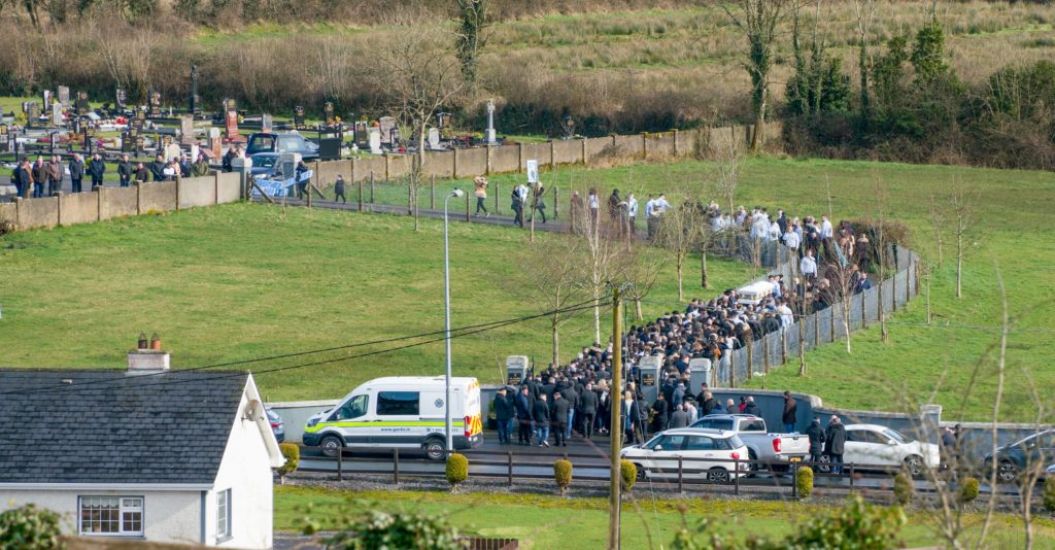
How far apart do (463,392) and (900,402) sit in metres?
21.6

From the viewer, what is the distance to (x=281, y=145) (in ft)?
234

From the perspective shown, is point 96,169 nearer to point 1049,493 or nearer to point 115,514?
point 115,514

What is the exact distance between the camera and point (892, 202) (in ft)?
227

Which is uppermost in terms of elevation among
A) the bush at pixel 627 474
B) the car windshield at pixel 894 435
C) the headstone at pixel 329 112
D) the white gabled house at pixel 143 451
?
the headstone at pixel 329 112

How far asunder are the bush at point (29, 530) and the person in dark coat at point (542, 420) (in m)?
23.2

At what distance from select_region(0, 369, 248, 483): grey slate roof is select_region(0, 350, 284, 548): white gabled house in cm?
2

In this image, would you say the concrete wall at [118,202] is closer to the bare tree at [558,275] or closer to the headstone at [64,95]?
the bare tree at [558,275]

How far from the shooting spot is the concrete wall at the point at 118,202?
5909 centimetres

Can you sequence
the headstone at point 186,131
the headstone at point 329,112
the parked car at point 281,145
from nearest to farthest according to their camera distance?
the parked car at point 281,145, the headstone at point 186,131, the headstone at point 329,112

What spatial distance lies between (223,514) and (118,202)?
105ft

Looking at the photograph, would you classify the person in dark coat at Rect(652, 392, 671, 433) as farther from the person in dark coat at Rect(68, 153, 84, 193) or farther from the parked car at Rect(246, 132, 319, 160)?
the parked car at Rect(246, 132, 319, 160)

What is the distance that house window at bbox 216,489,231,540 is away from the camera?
29.1 meters

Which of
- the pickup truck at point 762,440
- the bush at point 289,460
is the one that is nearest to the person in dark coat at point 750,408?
the pickup truck at point 762,440

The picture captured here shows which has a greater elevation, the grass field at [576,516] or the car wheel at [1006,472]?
the car wheel at [1006,472]
